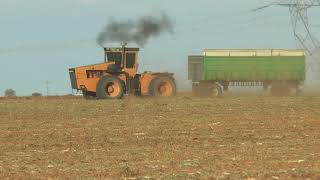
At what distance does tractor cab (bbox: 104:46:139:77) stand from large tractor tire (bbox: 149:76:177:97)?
1.33 meters

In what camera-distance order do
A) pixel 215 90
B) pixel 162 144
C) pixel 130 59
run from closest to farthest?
pixel 162 144, pixel 130 59, pixel 215 90

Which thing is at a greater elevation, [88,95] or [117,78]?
[117,78]

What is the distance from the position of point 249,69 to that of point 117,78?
13.6 m

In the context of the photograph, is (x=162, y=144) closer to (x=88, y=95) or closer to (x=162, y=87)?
(x=162, y=87)

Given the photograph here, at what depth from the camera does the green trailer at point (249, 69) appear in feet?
158

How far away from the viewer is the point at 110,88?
3791 cm

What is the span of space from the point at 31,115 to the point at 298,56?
93.0 feet

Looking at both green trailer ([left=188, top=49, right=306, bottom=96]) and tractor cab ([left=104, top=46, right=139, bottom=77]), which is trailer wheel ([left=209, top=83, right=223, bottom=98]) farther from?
tractor cab ([left=104, top=46, right=139, bottom=77])

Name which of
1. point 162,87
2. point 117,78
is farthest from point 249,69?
point 117,78

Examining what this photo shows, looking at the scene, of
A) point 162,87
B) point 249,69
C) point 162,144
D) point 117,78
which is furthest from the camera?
point 249,69

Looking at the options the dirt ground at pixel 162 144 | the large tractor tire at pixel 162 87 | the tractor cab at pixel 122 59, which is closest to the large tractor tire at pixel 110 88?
the tractor cab at pixel 122 59

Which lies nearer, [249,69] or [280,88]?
[280,88]

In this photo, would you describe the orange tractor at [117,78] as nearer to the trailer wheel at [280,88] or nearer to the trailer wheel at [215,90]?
the trailer wheel at [215,90]

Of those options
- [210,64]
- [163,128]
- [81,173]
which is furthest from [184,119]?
[210,64]
